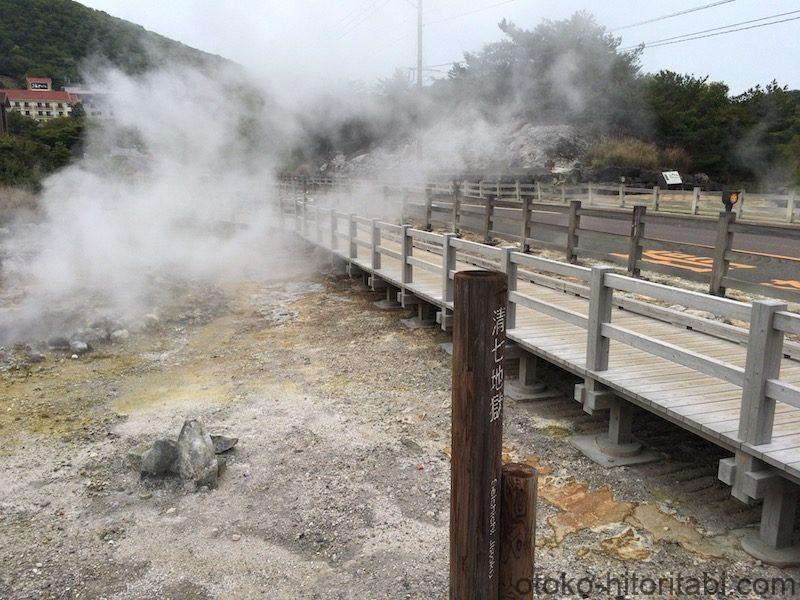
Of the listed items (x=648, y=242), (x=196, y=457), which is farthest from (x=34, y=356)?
(x=648, y=242)

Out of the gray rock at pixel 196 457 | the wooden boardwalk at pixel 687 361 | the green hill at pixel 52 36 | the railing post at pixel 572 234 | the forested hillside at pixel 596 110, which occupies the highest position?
the green hill at pixel 52 36

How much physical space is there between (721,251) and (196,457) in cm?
559

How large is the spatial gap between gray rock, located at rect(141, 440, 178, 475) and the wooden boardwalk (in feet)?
9.52

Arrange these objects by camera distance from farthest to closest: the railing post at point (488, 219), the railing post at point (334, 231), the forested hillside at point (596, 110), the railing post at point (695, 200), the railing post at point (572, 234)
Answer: the forested hillside at point (596, 110) < the railing post at point (695, 200) < the railing post at point (334, 231) < the railing post at point (488, 219) < the railing post at point (572, 234)

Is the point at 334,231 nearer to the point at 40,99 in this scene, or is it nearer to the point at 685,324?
the point at 685,324

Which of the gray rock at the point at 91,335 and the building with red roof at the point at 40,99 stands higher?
the building with red roof at the point at 40,99

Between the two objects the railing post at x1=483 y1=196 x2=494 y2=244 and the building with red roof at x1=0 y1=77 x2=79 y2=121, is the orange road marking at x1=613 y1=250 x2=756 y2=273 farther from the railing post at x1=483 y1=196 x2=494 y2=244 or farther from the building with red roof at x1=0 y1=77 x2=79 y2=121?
the building with red roof at x1=0 y1=77 x2=79 y2=121

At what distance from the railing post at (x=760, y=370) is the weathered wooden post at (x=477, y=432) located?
2008mm

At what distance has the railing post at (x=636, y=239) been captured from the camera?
8.22 meters

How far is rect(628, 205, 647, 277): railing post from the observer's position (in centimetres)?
822

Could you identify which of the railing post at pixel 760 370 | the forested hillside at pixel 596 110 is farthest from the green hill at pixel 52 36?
the railing post at pixel 760 370

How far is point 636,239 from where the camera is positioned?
27.1ft

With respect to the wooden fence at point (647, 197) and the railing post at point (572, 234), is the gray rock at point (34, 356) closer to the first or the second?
the railing post at point (572, 234)

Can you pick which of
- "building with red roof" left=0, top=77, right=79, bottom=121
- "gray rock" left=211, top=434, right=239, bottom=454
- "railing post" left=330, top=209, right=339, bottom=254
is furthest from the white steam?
"building with red roof" left=0, top=77, right=79, bottom=121
